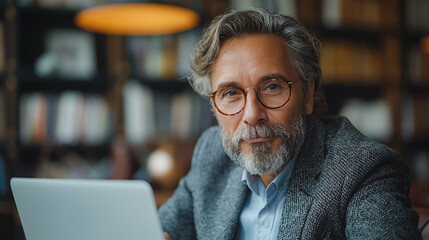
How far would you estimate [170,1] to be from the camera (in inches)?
79.7

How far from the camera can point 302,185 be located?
1232mm

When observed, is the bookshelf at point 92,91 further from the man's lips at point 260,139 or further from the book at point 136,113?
the man's lips at point 260,139

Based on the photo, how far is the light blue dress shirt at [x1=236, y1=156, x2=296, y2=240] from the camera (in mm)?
1332

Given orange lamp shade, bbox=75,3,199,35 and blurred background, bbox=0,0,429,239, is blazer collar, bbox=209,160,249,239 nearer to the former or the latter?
orange lamp shade, bbox=75,3,199,35

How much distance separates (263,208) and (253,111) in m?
0.30

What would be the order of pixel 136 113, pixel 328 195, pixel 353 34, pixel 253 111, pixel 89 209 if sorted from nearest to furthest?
pixel 89 209, pixel 328 195, pixel 253 111, pixel 136 113, pixel 353 34

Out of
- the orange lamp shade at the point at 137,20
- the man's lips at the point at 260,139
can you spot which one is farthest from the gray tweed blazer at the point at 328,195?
the orange lamp shade at the point at 137,20

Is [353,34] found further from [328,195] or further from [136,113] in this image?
[328,195]

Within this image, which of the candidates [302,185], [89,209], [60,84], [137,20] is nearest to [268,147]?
[302,185]

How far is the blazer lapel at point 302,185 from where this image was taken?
3.86ft

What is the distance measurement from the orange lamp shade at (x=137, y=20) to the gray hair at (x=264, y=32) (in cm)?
85

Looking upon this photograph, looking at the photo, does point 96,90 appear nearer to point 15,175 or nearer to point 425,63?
point 15,175

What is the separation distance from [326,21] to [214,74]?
243cm

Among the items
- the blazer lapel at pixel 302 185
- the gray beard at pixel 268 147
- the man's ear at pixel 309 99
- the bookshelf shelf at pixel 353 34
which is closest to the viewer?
the blazer lapel at pixel 302 185
